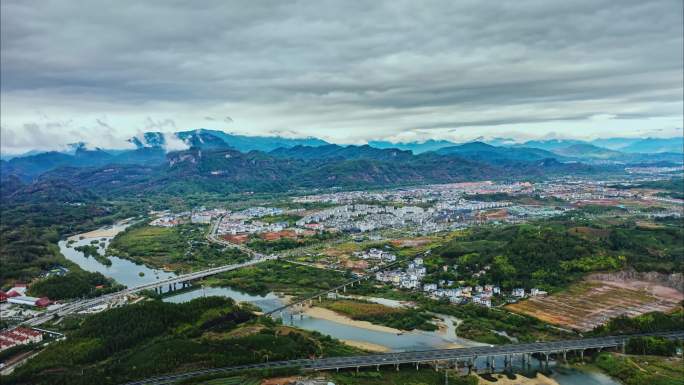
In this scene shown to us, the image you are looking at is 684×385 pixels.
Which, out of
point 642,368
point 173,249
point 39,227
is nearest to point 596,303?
point 642,368

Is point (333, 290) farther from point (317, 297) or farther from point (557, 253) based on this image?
point (557, 253)

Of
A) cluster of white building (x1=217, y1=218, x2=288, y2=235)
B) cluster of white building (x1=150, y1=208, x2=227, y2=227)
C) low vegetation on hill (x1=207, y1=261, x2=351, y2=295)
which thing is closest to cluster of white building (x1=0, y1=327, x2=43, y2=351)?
low vegetation on hill (x1=207, y1=261, x2=351, y2=295)

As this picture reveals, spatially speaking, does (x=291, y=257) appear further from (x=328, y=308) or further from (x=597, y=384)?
(x=597, y=384)

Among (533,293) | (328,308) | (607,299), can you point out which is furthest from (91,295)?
(607,299)

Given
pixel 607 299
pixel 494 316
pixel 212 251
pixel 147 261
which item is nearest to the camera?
pixel 494 316

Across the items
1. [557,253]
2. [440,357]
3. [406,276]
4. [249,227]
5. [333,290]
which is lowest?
[333,290]

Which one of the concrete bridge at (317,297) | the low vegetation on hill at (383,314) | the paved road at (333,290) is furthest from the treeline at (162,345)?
the low vegetation on hill at (383,314)

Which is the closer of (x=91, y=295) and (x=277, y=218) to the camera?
(x=91, y=295)
